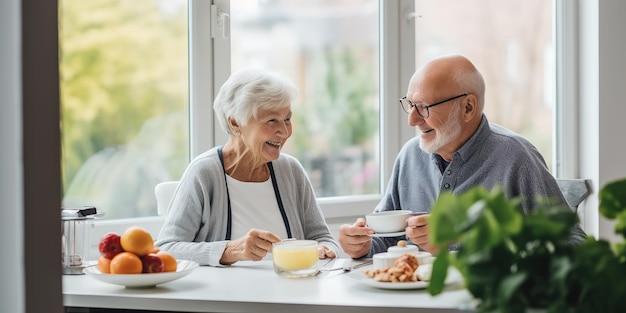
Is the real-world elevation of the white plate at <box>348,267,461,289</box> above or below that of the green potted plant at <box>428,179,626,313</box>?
below

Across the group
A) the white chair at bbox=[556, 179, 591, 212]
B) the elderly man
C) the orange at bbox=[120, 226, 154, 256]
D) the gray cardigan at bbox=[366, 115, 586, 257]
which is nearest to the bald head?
the elderly man

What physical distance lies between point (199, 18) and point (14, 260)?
1847 mm

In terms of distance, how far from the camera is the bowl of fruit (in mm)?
2170

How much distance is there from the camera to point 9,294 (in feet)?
5.61

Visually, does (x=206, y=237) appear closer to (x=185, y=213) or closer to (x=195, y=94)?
(x=185, y=213)

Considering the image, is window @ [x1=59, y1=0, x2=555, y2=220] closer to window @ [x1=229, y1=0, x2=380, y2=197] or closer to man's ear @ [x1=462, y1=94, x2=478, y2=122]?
window @ [x1=229, y1=0, x2=380, y2=197]

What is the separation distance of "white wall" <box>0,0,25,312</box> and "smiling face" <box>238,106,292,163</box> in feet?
4.08

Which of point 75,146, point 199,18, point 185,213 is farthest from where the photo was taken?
point 199,18

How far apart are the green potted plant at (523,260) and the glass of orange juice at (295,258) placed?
1129mm

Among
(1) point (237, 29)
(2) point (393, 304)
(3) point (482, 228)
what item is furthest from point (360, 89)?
(3) point (482, 228)

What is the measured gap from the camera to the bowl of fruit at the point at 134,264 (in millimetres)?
2170

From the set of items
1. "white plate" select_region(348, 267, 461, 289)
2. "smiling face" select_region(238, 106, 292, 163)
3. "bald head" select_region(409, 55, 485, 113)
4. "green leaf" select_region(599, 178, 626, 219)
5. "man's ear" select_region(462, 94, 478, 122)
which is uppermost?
"bald head" select_region(409, 55, 485, 113)

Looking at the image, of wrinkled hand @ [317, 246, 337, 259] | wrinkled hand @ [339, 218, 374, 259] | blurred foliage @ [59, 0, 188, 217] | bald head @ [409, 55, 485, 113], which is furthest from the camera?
blurred foliage @ [59, 0, 188, 217]

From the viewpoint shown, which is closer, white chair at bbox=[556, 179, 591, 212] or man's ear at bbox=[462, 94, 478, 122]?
man's ear at bbox=[462, 94, 478, 122]
